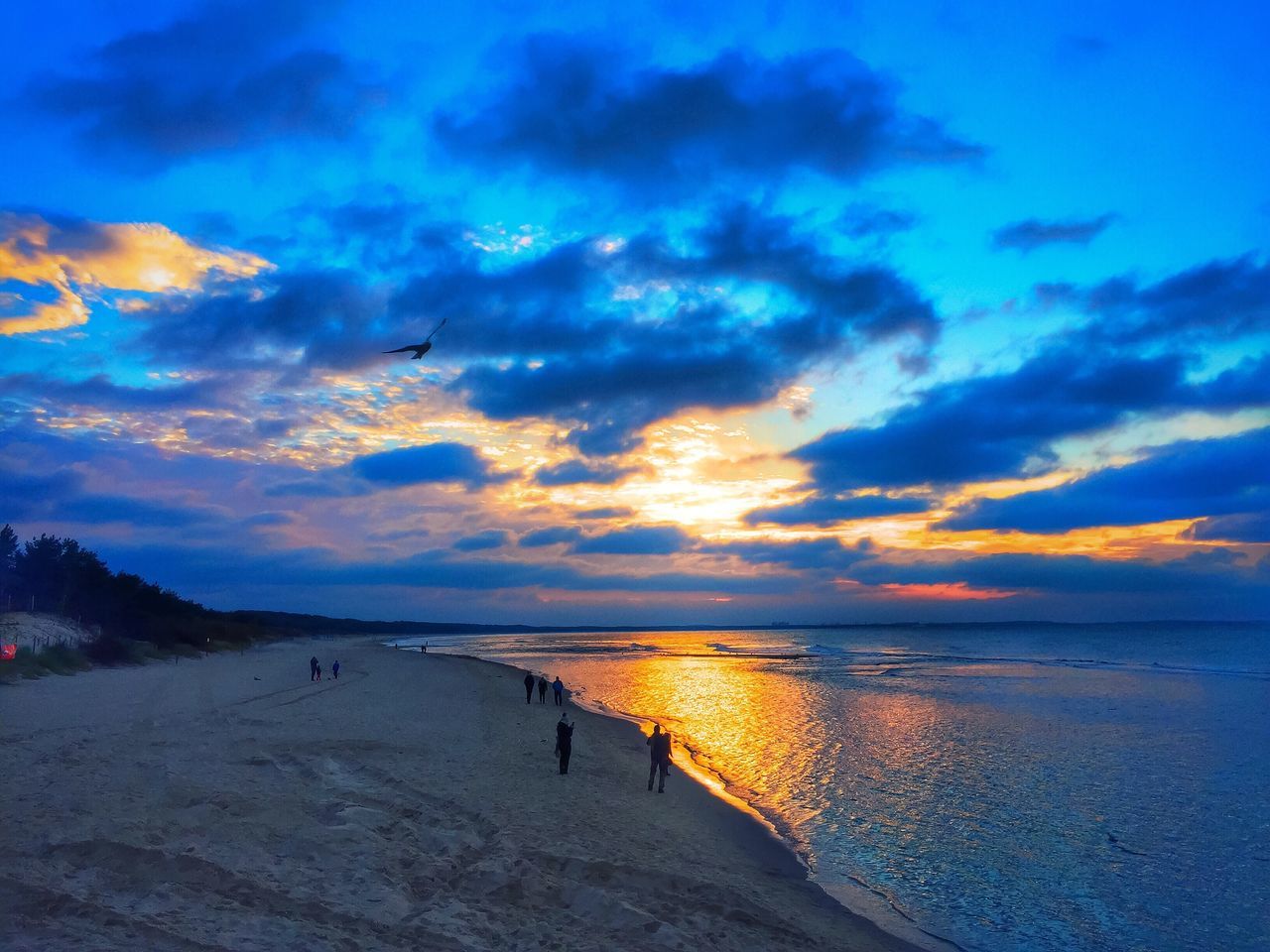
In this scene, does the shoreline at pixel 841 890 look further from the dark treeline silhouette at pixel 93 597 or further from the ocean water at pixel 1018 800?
the dark treeline silhouette at pixel 93 597

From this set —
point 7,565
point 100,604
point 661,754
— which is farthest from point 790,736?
point 7,565

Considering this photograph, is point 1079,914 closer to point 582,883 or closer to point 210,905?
point 582,883

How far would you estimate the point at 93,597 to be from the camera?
229 feet

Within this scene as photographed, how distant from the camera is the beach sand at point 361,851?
27.1ft

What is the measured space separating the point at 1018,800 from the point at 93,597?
76018 mm

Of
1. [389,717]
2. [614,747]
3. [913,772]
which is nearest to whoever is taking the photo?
[913,772]

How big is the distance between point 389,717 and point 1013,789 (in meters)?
20.3

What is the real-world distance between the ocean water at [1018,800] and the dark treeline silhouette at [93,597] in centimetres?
4265

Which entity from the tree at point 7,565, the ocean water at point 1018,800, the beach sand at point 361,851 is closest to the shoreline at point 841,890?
the ocean water at point 1018,800

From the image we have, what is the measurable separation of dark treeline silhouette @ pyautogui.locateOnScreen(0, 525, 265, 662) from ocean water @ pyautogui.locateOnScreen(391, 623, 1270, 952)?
42647mm

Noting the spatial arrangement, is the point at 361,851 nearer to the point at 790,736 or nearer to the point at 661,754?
the point at 661,754

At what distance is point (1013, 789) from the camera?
21250 millimetres

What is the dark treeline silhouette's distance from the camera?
64062 millimetres

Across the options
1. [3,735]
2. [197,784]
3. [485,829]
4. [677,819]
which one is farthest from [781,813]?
[3,735]
